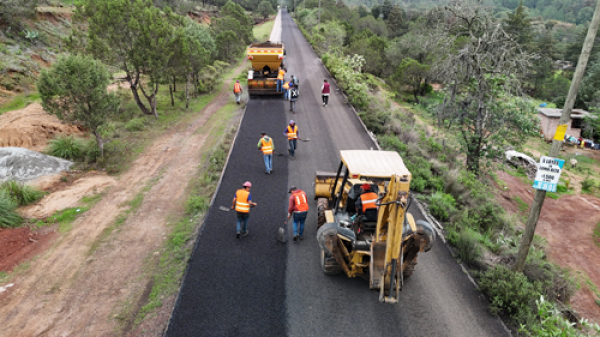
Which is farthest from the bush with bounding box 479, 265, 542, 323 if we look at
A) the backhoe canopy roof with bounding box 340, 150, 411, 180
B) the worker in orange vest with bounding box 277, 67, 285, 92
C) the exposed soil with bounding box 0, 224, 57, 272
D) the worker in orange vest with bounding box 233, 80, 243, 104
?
the worker in orange vest with bounding box 233, 80, 243, 104

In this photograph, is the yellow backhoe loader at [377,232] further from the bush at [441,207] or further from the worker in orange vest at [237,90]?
the worker in orange vest at [237,90]

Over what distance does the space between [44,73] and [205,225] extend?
9.91 meters

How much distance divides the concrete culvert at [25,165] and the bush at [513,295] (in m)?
15.9

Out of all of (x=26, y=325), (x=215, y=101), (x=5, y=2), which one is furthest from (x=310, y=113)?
(x=5, y=2)

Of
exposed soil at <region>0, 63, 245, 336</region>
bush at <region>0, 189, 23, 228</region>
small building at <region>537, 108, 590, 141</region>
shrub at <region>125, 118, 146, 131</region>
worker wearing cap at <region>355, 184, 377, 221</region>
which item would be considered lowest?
small building at <region>537, 108, 590, 141</region>

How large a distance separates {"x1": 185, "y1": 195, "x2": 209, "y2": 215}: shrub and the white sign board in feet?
29.2

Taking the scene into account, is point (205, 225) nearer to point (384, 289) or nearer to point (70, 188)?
point (384, 289)

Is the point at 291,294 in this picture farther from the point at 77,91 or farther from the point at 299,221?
the point at 77,91

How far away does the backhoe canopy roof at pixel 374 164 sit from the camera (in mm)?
6484

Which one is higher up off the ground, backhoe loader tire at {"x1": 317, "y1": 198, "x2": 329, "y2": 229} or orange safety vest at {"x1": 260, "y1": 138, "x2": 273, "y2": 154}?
orange safety vest at {"x1": 260, "y1": 138, "x2": 273, "y2": 154}

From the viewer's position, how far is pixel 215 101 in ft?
82.9

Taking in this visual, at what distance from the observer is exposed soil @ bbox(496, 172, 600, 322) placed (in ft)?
39.1

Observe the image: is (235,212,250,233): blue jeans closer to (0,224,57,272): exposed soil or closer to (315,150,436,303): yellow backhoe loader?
(315,150,436,303): yellow backhoe loader

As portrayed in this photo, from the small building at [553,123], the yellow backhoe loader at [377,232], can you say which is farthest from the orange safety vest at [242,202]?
the small building at [553,123]
